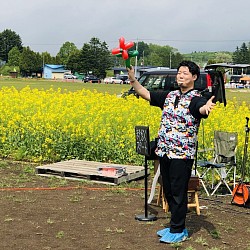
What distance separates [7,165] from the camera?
9.13m

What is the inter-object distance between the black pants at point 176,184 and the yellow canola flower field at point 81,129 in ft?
11.0

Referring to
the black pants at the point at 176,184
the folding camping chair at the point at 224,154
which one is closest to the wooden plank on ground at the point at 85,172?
the folding camping chair at the point at 224,154

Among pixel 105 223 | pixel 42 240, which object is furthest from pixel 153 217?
pixel 42 240

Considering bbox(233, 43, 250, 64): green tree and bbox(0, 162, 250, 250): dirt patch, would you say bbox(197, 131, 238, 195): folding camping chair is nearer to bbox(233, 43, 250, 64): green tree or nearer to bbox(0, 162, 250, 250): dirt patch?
bbox(0, 162, 250, 250): dirt patch

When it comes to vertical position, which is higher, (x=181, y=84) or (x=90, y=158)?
(x=181, y=84)

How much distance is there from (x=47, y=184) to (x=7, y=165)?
63.6 inches

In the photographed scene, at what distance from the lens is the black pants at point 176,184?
4.94 metres

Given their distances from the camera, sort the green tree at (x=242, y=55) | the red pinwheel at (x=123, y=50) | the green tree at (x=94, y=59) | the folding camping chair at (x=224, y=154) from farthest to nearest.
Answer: the green tree at (x=242, y=55)
the green tree at (x=94, y=59)
the folding camping chair at (x=224, y=154)
the red pinwheel at (x=123, y=50)

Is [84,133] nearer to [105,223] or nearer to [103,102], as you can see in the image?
[103,102]

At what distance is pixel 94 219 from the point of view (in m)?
5.86

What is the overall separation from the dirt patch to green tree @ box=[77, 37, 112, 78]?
93.6 m

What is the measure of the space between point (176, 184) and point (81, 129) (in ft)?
15.5

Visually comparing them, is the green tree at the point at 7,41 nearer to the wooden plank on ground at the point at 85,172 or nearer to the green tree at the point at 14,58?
the green tree at the point at 14,58

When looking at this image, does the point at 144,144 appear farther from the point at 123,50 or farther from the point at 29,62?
the point at 29,62
